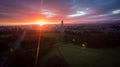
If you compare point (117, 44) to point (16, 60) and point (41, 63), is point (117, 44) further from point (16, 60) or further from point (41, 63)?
point (16, 60)

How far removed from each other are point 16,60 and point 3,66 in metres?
1.20

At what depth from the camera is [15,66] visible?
10.6m

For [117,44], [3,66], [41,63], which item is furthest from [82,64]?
[117,44]

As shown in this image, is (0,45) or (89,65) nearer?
(89,65)

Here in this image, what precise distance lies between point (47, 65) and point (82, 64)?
333 cm

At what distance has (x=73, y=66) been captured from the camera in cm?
1081

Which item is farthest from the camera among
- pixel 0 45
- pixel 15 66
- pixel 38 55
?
pixel 0 45

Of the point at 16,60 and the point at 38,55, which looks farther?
the point at 38,55

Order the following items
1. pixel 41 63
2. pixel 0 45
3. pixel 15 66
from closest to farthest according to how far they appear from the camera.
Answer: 1. pixel 15 66
2. pixel 41 63
3. pixel 0 45

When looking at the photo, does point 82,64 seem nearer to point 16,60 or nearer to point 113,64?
point 113,64

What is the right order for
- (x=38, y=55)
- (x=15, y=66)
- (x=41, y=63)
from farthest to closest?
1. (x=38, y=55)
2. (x=41, y=63)
3. (x=15, y=66)

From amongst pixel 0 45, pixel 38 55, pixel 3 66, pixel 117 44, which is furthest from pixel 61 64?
pixel 117 44

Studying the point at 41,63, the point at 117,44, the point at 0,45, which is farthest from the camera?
the point at 117,44

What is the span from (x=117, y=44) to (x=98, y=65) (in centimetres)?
1037
